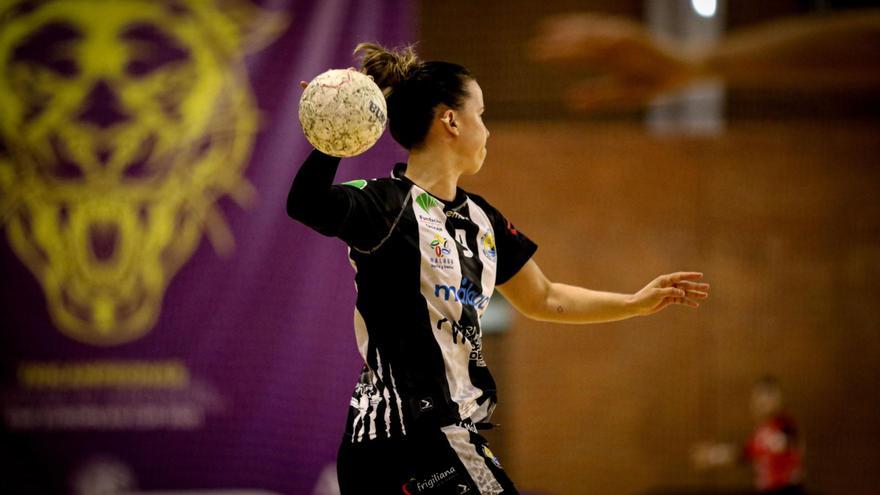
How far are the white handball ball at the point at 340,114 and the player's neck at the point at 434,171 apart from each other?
16.9 inches

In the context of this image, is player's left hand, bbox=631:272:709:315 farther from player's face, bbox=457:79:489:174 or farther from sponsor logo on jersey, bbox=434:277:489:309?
player's face, bbox=457:79:489:174

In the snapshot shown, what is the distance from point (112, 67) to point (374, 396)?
13.5 feet

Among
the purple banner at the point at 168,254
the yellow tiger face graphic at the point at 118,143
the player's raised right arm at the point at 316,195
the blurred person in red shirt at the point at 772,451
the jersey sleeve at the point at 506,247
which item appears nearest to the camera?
the player's raised right arm at the point at 316,195

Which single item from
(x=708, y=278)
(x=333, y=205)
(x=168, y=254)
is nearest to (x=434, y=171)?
(x=333, y=205)

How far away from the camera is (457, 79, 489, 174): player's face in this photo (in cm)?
296

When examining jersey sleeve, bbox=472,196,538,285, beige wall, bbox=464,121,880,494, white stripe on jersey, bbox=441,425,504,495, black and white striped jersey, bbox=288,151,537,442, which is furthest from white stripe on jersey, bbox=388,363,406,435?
beige wall, bbox=464,121,880,494

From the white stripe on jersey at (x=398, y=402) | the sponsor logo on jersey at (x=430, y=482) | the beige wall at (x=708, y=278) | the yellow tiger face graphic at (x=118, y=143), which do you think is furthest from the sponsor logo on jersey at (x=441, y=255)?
the beige wall at (x=708, y=278)

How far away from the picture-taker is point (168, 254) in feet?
19.6

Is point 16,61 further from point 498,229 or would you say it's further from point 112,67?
point 498,229

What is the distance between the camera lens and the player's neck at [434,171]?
2.93 meters

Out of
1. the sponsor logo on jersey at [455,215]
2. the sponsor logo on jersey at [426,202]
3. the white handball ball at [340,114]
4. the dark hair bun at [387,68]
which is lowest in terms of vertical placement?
the sponsor logo on jersey at [455,215]

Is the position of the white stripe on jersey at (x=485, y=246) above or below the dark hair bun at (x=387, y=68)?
below

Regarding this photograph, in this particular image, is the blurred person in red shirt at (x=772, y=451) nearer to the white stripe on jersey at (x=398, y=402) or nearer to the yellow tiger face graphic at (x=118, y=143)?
the yellow tiger face graphic at (x=118, y=143)

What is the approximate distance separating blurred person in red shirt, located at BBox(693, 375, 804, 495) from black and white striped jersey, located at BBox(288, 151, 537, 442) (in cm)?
668
